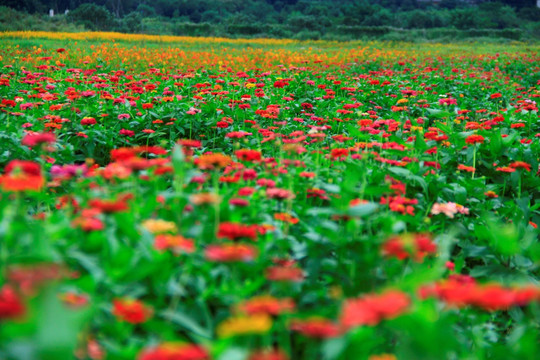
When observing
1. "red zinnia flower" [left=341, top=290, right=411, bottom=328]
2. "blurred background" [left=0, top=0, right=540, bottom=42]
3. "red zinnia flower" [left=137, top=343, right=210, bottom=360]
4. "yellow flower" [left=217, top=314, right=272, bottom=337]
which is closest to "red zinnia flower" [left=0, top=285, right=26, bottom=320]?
"red zinnia flower" [left=137, top=343, right=210, bottom=360]

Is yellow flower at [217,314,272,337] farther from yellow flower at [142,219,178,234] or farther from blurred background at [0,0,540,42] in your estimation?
blurred background at [0,0,540,42]

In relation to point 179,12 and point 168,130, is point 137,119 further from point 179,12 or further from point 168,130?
point 179,12

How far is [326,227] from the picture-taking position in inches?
75.4

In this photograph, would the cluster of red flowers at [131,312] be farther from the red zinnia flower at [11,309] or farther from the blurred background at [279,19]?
the blurred background at [279,19]

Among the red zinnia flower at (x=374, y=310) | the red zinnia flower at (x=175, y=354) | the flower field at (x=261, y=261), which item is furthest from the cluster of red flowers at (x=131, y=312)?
the red zinnia flower at (x=374, y=310)

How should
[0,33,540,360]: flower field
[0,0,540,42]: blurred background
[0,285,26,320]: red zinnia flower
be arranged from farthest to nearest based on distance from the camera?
[0,0,540,42]: blurred background < [0,33,540,360]: flower field < [0,285,26,320]: red zinnia flower

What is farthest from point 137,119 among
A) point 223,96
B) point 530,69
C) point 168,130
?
point 530,69

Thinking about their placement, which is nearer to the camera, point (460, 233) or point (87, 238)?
point (87, 238)

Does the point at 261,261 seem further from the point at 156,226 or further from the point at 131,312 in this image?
the point at 131,312

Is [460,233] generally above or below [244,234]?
below

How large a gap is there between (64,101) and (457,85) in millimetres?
6338

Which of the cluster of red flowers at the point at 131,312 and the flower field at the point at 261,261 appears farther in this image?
the cluster of red flowers at the point at 131,312

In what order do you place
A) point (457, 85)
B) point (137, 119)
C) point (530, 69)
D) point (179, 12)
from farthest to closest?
1. point (179, 12)
2. point (530, 69)
3. point (457, 85)
4. point (137, 119)

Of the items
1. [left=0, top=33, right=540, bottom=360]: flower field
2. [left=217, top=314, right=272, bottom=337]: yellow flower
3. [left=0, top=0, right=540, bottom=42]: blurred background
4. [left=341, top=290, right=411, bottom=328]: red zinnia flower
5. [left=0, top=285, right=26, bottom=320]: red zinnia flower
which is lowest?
[left=0, top=33, right=540, bottom=360]: flower field
